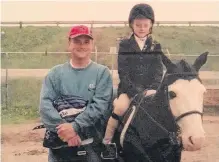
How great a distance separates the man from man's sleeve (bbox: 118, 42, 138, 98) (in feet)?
0.16

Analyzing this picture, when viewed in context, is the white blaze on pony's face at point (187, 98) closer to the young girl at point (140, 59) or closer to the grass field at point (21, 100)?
the young girl at point (140, 59)

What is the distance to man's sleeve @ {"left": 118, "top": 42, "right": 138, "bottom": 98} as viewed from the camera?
1617 mm

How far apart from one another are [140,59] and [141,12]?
17cm

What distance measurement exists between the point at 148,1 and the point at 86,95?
0.45 m

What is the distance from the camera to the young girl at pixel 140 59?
63.1 inches

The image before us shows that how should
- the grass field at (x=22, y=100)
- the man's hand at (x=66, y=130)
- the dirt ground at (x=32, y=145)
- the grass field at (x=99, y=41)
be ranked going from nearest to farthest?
the man's hand at (x=66, y=130), the grass field at (x=99, y=41), the grass field at (x=22, y=100), the dirt ground at (x=32, y=145)

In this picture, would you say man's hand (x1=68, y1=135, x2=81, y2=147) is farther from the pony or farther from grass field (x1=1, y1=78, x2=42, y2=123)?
grass field (x1=1, y1=78, x2=42, y2=123)

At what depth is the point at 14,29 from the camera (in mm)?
1945

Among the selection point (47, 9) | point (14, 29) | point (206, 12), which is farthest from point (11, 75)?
point (206, 12)

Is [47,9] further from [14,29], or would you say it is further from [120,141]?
[120,141]

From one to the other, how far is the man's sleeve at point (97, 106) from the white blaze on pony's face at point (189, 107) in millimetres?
238

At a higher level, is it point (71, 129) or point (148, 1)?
point (148, 1)

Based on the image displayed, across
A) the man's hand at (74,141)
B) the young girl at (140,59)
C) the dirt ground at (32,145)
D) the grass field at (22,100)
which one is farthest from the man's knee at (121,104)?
the dirt ground at (32,145)

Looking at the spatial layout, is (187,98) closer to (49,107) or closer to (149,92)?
(149,92)
